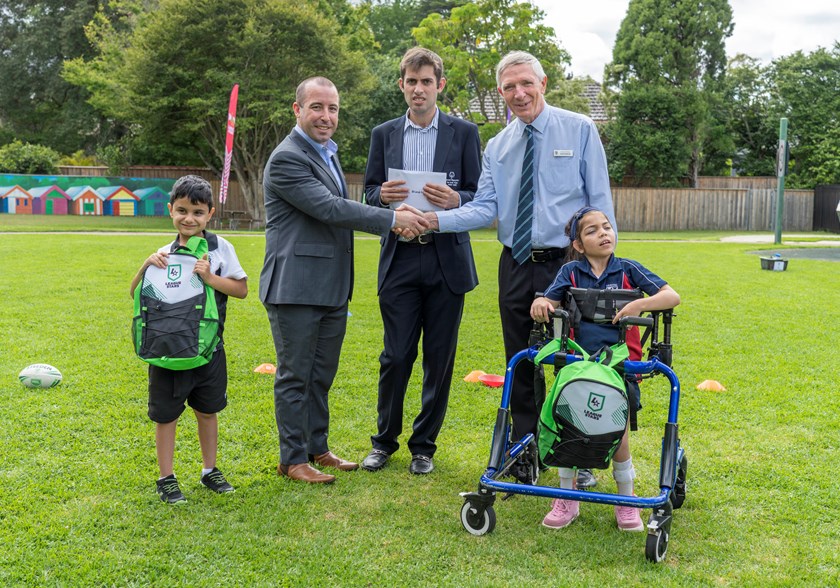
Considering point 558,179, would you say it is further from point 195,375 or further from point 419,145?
point 195,375

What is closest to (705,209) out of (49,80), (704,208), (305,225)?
(704,208)

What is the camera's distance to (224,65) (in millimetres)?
28172

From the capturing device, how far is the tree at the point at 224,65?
88.8ft

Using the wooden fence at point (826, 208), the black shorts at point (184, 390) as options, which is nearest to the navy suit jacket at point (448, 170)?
the black shorts at point (184, 390)

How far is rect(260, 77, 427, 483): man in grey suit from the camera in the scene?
162 inches

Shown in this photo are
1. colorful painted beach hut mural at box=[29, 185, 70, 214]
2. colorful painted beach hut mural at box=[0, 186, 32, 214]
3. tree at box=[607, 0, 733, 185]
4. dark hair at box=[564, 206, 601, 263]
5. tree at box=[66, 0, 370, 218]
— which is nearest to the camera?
dark hair at box=[564, 206, 601, 263]

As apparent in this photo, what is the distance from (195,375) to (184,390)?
0.09 metres

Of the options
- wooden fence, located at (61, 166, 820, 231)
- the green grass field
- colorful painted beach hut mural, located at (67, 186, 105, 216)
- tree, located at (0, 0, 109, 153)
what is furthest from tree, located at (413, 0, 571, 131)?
the green grass field

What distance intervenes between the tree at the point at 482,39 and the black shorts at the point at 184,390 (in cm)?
2748

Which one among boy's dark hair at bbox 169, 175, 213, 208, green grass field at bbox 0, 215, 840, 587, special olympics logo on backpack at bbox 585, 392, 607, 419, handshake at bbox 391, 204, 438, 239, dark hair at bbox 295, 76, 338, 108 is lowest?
green grass field at bbox 0, 215, 840, 587

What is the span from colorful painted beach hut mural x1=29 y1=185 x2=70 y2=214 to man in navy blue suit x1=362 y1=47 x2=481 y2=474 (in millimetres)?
31605

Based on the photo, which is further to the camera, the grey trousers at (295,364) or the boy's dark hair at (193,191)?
the grey trousers at (295,364)

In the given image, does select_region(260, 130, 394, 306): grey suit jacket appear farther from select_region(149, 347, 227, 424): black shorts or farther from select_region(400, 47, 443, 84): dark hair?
select_region(400, 47, 443, 84): dark hair

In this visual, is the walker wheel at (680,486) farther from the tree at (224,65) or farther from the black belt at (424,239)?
the tree at (224,65)
